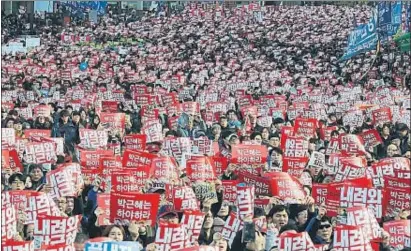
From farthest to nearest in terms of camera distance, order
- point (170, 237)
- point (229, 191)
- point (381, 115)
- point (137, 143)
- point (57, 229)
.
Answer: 1. point (381, 115)
2. point (137, 143)
3. point (229, 191)
4. point (57, 229)
5. point (170, 237)

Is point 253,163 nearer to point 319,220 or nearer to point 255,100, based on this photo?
point 319,220

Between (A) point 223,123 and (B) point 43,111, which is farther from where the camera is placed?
(B) point 43,111

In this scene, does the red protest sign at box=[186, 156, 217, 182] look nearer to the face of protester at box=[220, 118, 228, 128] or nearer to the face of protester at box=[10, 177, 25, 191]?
the face of protester at box=[10, 177, 25, 191]

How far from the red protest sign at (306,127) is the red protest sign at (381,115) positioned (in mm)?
1117

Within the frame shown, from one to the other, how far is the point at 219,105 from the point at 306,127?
110 inches

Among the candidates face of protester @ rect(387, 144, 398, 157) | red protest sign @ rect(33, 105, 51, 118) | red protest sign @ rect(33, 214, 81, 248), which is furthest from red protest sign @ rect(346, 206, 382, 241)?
red protest sign @ rect(33, 105, 51, 118)

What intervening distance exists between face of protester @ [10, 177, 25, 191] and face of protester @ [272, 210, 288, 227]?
7.25 feet

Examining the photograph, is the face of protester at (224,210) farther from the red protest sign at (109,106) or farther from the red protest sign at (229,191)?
the red protest sign at (109,106)

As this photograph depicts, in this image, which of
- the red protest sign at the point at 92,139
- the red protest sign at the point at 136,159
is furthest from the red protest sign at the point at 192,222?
the red protest sign at the point at 92,139

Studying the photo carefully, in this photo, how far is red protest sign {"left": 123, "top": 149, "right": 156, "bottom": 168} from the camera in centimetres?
963

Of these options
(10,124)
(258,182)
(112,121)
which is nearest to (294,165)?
(258,182)

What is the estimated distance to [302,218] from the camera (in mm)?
7660

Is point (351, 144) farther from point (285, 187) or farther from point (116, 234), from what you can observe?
point (116, 234)

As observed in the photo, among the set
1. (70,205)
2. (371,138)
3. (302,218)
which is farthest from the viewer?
(371,138)
